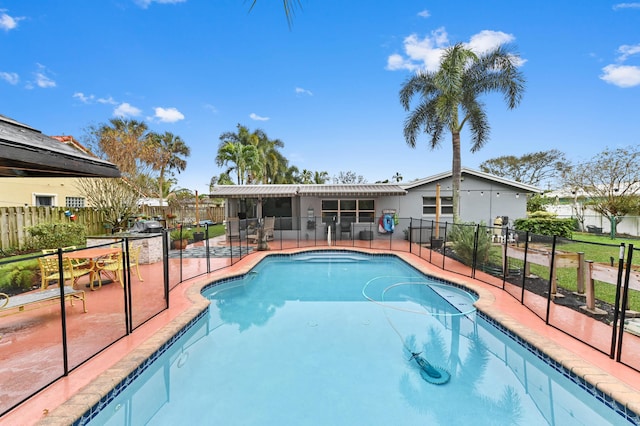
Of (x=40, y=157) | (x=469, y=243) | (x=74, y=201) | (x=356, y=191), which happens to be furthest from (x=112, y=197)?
(x=469, y=243)

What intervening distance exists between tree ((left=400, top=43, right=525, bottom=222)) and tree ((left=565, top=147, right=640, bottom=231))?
1252 centimetres

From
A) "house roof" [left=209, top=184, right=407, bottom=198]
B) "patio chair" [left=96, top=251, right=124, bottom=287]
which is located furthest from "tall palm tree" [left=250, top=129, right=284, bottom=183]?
"patio chair" [left=96, top=251, right=124, bottom=287]

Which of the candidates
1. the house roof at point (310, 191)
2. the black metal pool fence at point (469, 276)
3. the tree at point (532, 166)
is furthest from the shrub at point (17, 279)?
the tree at point (532, 166)

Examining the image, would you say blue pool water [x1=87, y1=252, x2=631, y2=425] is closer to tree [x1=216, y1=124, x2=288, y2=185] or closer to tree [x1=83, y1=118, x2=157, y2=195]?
tree [x1=83, y1=118, x2=157, y2=195]

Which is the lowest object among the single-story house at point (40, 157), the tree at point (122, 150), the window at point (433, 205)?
the window at point (433, 205)

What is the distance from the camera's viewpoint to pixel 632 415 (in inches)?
111

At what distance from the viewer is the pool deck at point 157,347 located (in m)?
2.79

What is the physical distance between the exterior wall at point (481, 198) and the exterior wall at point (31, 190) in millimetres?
18454

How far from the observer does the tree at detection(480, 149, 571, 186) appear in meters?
29.4

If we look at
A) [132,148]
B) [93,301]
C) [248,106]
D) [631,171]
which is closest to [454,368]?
[93,301]

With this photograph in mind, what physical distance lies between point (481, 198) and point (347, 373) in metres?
14.2

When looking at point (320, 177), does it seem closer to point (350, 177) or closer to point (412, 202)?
point (350, 177)

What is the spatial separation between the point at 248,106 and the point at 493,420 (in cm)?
2257

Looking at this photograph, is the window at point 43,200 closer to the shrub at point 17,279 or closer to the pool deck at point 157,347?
the shrub at point 17,279
